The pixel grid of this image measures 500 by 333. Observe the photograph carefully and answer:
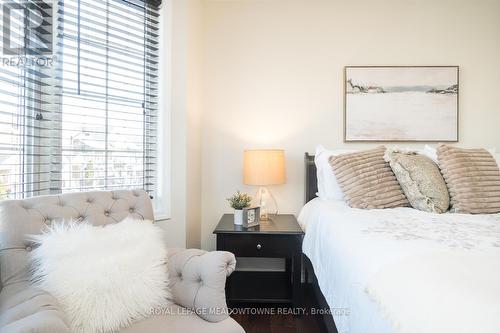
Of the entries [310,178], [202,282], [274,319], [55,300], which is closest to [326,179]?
[310,178]

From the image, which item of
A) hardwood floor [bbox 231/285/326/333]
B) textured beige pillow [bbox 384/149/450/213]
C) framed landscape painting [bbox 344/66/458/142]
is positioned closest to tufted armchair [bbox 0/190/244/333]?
hardwood floor [bbox 231/285/326/333]

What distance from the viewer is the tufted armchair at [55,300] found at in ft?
2.97

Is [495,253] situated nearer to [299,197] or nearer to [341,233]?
[341,233]

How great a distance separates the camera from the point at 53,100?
1.58 m

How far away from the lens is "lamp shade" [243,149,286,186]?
2049 mm

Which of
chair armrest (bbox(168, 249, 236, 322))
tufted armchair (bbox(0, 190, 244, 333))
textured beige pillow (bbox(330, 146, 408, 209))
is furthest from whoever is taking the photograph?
textured beige pillow (bbox(330, 146, 408, 209))

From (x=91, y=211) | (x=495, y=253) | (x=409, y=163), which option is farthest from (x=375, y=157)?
(x=91, y=211)

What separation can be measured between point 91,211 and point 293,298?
55.0 inches

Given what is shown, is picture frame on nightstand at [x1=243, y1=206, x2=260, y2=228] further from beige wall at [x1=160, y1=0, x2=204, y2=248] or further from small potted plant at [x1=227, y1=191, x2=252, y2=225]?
beige wall at [x1=160, y1=0, x2=204, y2=248]
